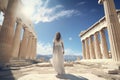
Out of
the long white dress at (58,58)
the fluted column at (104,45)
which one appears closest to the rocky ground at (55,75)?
the long white dress at (58,58)

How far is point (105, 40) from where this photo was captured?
23.7 meters

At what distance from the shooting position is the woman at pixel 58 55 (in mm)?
5934

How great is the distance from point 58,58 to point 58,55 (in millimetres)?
173

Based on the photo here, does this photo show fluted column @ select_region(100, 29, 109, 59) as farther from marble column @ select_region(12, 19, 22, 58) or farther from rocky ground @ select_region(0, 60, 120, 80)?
marble column @ select_region(12, 19, 22, 58)

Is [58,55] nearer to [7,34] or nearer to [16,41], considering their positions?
[7,34]

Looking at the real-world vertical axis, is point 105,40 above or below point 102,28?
below

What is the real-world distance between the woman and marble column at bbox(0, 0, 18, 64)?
6.74 metres

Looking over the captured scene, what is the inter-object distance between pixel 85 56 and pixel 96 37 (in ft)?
34.8

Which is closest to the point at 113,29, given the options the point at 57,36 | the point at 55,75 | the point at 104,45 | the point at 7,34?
the point at 57,36

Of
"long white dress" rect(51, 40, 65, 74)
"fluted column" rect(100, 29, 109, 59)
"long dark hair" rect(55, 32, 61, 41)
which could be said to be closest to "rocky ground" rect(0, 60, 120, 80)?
"long white dress" rect(51, 40, 65, 74)

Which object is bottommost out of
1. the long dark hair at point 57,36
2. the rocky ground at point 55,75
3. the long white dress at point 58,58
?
the rocky ground at point 55,75

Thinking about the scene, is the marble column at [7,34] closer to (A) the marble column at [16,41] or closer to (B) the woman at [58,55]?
(B) the woman at [58,55]

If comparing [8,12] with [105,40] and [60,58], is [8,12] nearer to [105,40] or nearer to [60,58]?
[60,58]

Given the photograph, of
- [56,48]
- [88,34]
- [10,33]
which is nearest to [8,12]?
[10,33]
